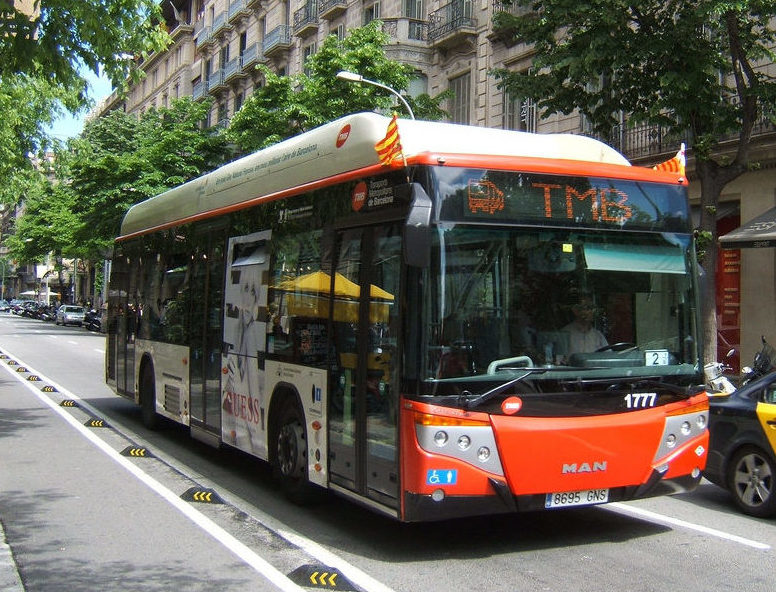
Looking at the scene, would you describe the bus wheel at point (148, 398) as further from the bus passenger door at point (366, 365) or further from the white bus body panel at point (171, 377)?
the bus passenger door at point (366, 365)

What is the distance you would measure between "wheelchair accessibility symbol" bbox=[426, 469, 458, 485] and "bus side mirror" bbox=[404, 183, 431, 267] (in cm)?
138

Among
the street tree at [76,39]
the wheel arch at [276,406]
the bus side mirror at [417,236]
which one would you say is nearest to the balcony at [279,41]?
the street tree at [76,39]

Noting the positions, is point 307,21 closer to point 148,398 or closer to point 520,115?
point 520,115

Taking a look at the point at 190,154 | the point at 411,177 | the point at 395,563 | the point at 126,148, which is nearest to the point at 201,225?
the point at 411,177

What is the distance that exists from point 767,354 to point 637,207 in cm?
837

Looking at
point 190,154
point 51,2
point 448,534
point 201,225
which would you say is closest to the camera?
point 448,534

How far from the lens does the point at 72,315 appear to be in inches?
2274

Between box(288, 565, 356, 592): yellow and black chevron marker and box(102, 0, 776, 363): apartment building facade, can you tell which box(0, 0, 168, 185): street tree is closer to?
box(102, 0, 776, 363): apartment building facade

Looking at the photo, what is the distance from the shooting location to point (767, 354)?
532 inches

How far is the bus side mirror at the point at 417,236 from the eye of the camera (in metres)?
5.30

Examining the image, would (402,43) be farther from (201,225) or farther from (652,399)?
(652,399)

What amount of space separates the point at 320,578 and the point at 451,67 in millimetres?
25829

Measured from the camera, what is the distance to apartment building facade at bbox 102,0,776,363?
18.4m

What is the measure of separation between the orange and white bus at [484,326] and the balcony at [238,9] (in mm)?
42456
